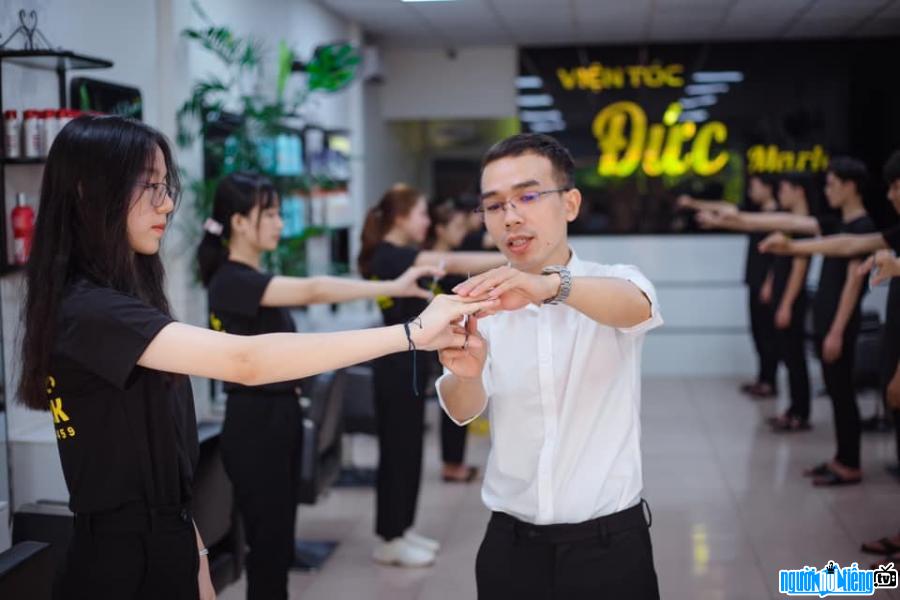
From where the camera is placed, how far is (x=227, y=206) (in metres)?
3.50

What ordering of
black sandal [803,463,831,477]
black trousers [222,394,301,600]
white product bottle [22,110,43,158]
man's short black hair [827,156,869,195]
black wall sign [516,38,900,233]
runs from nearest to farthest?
black trousers [222,394,301,600], white product bottle [22,110,43,158], man's short black hair [827,156,869,195], black sandal [803,463,831,477], black wall sign [516,38,900,233]

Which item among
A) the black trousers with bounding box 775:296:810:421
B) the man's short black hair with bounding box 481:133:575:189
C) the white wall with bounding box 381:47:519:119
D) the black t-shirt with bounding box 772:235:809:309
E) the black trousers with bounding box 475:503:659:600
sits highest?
the white wall with bounding box 381:47:519:119

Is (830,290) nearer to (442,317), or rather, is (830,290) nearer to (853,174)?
(853,174)

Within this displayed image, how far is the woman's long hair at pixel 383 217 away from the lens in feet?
15.0

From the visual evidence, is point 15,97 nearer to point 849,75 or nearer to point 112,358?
point 112,358

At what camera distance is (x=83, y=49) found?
399 cm

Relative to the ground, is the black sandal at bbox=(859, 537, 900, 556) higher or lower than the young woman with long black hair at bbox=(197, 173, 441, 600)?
lower

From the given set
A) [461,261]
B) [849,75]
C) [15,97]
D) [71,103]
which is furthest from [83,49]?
[849,75]

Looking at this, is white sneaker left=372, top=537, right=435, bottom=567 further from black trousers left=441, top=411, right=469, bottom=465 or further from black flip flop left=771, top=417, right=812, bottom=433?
black flip flop left=771, top=417, right=812, bottom=433

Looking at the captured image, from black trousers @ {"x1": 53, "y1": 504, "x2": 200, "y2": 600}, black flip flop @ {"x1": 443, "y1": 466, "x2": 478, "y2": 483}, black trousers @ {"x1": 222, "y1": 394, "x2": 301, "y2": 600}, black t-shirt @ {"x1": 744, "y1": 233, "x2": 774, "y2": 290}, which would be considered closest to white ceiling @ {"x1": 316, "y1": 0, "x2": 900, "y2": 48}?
black t-shirt @ {"x1": 744, "y1": 233, "x2": 774, "y2": 290}

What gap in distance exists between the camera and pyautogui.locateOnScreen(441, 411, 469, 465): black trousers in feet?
19.1

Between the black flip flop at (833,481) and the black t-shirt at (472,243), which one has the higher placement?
the black t-shirt at (472,243)

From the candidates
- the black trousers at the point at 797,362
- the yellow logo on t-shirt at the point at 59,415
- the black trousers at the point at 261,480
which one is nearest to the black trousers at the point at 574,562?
the yellow logo on t-shirt at the point at 59,415

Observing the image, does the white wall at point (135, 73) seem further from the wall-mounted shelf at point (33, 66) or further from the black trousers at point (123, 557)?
the black trousers at point (123, 557)
